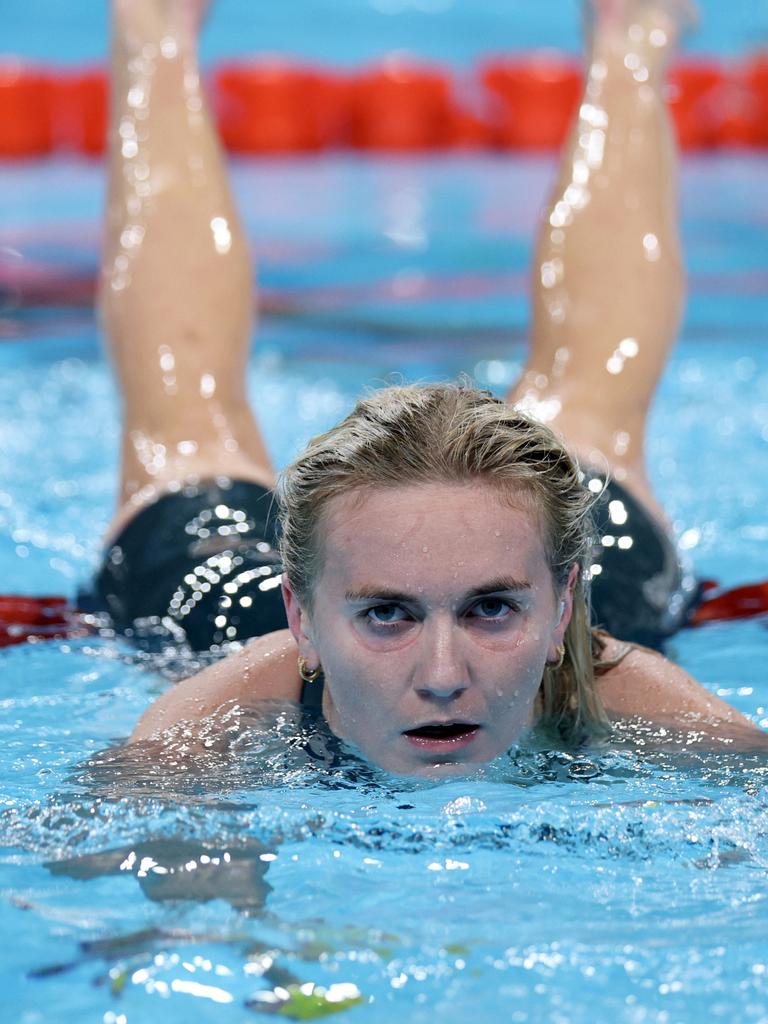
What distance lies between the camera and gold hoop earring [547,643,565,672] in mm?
1970

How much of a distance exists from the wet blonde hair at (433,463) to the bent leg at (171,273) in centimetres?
104

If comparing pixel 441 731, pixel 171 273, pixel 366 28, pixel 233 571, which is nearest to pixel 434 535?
pixel 441 731

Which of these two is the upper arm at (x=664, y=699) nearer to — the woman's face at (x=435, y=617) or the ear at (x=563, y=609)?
the ear at (x=563, y=609)

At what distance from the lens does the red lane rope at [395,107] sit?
8406 mm

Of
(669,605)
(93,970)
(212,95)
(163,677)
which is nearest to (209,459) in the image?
(163,677)

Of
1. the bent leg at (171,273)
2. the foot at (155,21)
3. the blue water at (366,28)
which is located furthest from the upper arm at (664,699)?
the blue water at (366,28)

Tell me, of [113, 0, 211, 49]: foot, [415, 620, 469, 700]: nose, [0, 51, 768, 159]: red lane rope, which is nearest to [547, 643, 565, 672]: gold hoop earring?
[415, 620, 469, 700]: nose

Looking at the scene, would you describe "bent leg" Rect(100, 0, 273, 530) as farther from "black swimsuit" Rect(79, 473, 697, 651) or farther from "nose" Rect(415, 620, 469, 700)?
"nose" Rect(415, 620, 469, 700)

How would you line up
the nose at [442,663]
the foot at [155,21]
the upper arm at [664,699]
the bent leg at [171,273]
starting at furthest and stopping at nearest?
A: the foot at [155,21]
the bent leg at [171,273]
the upper arm at [664,699]
the nose at [442,663]

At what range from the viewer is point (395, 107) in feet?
28.2

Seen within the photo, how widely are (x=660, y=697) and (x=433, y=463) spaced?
60 centimetres

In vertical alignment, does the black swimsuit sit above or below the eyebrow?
below

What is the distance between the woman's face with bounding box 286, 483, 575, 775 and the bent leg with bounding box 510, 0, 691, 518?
47.5 inches

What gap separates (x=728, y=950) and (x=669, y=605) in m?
1.21
